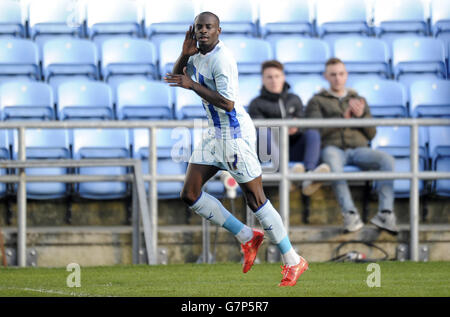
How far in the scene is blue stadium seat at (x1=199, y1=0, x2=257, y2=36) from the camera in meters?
12.4

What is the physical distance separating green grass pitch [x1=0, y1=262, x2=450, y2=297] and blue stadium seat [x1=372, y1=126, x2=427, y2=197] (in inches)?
47.2

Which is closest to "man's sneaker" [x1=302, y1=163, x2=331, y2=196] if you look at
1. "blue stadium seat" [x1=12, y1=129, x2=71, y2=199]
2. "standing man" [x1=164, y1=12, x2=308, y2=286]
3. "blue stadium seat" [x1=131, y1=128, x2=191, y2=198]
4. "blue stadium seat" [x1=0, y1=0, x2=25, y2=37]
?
"blue stadium seat" [x1=131, y1=128, x2=191, y2=198]

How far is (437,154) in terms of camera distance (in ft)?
32.9

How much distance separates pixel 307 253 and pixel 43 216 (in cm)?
267

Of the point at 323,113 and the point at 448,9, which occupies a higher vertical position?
the point at 448,9

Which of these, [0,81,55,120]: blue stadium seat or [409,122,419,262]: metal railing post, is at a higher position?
[0,81,55,120]: blue stadium seat

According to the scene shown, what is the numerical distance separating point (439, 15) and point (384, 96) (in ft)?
7.80

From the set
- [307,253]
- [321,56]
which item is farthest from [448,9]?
[307,253]

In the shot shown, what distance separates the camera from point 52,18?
12289 mm

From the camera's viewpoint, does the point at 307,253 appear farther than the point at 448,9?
No

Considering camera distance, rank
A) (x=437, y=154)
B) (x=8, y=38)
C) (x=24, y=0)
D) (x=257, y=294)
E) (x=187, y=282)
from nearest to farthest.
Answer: (x=257, y=294), (x=187, y=282), (x=437, y=154), (x=8, y=38), (x=24, y=0)

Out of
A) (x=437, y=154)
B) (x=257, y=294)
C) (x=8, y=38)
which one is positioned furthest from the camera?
(x=8, y=38)

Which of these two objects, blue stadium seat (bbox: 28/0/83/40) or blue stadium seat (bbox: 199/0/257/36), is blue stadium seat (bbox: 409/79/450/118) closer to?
blue stadium seat (bbox: 199/0/257/36)

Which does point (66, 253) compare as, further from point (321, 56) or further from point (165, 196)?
point (321, 56)
